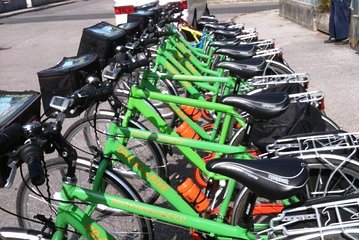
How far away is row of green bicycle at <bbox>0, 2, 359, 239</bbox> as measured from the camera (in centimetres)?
206

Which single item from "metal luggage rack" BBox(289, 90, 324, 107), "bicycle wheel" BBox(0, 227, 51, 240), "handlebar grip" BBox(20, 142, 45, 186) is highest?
"handlebar grip" BBox(20, 142, 45, 186)

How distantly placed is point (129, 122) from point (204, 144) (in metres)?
0.75

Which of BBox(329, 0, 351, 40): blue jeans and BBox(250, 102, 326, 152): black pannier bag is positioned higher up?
BBox(250, 102, 326, 152): black pannier bag

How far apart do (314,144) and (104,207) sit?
1.29 metres

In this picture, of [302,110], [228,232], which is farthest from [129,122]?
[228,232]

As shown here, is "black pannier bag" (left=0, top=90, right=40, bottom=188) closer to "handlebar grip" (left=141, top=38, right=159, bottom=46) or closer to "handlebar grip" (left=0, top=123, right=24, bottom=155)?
"handlebar grip" (left=0, top=123, right=24, bottom=155)

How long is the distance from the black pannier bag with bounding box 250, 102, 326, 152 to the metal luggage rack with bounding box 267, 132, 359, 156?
0.46 metres

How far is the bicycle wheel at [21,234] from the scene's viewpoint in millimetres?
2252

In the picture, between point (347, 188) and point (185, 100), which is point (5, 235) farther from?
point (347, 188)

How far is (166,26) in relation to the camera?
219 inches

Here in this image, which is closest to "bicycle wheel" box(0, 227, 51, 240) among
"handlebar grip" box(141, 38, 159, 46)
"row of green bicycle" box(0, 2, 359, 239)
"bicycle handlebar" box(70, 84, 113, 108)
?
"row of green bicycle" box(0, 2, 359, 239)

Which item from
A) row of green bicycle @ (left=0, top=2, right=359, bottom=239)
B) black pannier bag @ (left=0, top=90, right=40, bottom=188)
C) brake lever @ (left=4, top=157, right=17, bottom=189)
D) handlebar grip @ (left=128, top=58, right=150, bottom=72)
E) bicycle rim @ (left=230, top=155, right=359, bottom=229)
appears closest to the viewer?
brake lever @ (left=4, top=157, right=17, bottom=189)

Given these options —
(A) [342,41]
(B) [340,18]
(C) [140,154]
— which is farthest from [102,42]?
(A) [342,41]

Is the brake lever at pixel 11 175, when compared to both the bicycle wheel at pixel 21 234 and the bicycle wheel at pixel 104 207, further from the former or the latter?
the bicycle wheel at pixel 104 207
